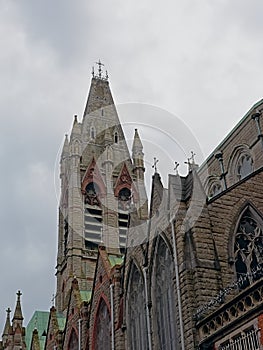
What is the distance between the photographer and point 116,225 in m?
63.7

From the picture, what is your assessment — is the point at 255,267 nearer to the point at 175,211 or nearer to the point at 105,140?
the point at 175,211

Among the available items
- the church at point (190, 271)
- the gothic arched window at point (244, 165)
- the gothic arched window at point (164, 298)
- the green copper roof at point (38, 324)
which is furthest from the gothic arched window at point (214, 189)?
the green copper roof at point (38, 324)

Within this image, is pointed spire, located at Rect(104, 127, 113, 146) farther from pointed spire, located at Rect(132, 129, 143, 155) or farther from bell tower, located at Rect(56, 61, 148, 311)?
pointed spire, located at Rect(132, 129, 143, 155)

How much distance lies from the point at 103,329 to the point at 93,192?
1266 inches

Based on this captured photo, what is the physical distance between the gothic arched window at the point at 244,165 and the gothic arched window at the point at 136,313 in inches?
487

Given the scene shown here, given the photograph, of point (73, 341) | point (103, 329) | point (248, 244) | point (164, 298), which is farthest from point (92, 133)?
point (248, 244)

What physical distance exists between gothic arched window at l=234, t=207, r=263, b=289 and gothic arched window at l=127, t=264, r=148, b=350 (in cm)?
573

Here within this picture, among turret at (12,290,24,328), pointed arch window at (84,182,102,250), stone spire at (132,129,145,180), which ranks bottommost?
turret at (12,290,24,328)

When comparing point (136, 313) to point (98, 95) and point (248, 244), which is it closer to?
point (248, 244)

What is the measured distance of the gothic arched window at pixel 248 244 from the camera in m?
28.0

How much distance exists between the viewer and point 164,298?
1169 inches

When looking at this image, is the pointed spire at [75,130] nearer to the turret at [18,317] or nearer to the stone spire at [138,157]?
the stone spire at [138,157]

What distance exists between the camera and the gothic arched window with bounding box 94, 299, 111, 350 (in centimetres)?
3550

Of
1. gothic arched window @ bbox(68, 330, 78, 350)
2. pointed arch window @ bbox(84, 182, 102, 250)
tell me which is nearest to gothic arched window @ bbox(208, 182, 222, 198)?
gothic arched window @ bbox(68, 330, 78, 350)
